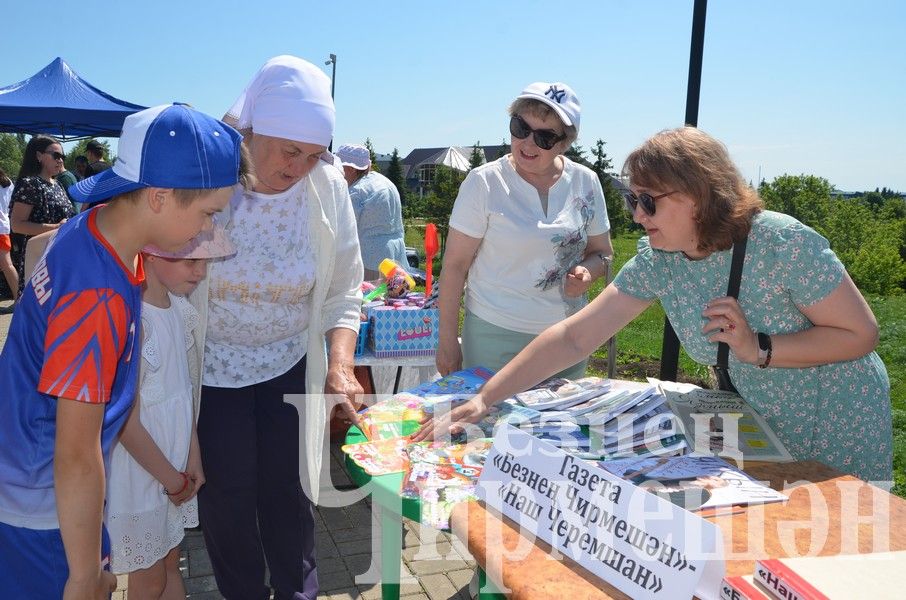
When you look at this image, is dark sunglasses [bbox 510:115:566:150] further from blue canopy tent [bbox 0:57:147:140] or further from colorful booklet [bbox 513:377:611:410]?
blue canopy tent [bbox 0:57:147:140]

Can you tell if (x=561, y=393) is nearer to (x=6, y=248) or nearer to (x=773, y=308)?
(x=773, y=308)

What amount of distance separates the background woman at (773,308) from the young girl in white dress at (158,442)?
76cm

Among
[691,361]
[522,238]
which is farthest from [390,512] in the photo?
[691,361]

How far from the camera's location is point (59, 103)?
8672 mm

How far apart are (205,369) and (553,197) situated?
1403 millimetres

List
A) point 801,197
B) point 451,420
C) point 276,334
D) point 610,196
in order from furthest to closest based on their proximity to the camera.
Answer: point 610,196 < point 801,197 < point 276,334 < point 451,420

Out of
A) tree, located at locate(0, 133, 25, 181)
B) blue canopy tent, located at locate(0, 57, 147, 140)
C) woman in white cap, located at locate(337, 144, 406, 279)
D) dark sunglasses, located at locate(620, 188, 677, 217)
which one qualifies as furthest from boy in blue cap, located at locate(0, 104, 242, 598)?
tree, located at locate(0, 133, 25, 181)

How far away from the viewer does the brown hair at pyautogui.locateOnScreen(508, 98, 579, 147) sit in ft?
8.29

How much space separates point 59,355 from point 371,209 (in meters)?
4.16

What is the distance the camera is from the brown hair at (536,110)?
253 centimetres

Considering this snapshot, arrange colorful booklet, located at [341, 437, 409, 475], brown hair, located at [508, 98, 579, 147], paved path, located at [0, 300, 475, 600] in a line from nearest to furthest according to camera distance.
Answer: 1. colorful booklet, located at [341, 437, 409, 475]
2. brown hair, located at [508, 98, 579, 147]
3. paved path, located at [0, 300, 475, 600]

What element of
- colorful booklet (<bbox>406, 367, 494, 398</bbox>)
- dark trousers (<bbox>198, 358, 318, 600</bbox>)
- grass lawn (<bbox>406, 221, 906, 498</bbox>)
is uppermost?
colorful booklet (<bbox>406, 367, 494, 398</bbox>)

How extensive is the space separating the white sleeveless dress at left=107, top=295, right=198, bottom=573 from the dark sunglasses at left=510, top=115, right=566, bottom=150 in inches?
51.9

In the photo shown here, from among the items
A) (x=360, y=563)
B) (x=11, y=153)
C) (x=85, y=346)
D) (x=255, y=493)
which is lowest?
(x=360, y=563)
